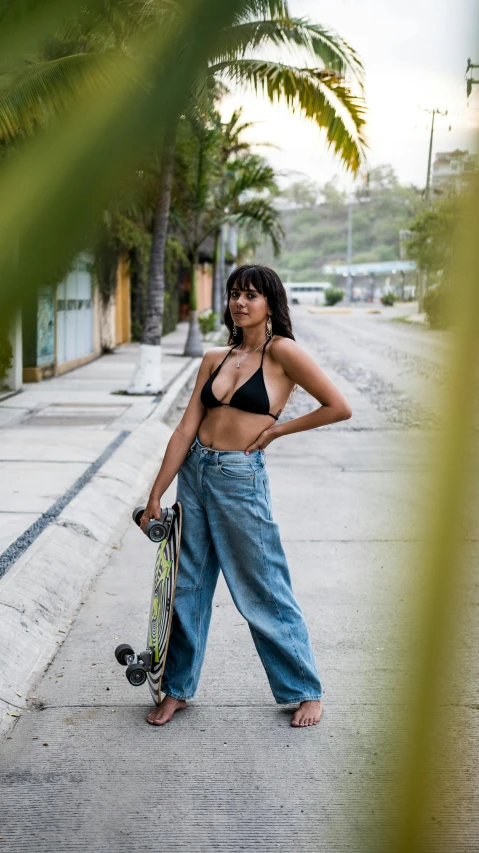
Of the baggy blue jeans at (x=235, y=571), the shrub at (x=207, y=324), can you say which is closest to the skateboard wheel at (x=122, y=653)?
the baggy blue jeans at (x=235, y=571)

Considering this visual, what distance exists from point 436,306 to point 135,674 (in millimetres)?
3242

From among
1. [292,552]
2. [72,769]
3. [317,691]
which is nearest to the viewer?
[72,769]

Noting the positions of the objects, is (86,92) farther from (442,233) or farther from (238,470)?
(238,470)

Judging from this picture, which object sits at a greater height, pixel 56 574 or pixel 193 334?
pixel 56 574

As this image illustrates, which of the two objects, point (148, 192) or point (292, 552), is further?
point (292, 552)

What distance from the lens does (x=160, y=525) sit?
332cm

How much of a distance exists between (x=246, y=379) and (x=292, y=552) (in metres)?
2.73

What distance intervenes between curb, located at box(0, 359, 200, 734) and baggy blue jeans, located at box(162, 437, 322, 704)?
68 centimetres

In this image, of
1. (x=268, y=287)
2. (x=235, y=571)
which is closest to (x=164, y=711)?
(x=235, y=571)

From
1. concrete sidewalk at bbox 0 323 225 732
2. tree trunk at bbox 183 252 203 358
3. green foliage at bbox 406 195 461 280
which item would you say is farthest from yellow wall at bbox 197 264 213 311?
green foliage at bbox 406 195 461 280

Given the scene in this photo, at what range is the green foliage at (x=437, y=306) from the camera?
415mm

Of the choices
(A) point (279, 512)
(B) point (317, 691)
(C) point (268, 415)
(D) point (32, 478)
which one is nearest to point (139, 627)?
(B) point (317, 691)

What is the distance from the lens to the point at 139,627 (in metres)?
4.54

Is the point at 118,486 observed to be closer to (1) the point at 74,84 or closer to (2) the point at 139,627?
(2) the point at 139,627
